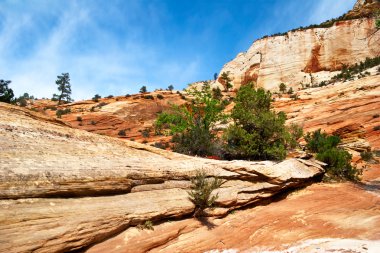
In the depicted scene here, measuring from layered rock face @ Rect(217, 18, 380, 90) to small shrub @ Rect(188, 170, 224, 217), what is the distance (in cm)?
5734

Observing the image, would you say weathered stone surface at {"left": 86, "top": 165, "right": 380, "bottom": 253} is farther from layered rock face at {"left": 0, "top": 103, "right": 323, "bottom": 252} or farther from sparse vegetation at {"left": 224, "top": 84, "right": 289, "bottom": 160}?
sparse vegetation at {"left": 224, "top": 84, "right": 289, "bottom": 160}

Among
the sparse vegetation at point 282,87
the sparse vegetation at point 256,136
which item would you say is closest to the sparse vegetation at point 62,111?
the sparse vegetation at point 256,136

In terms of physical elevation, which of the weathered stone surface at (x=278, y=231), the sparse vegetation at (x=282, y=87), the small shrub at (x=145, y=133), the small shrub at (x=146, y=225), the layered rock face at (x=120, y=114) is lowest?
the weathered stone surface at (x=278, y=231)

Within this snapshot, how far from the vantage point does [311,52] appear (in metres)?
63.7

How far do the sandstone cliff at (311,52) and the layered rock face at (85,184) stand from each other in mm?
56226

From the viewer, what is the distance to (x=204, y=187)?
9242 millimetres

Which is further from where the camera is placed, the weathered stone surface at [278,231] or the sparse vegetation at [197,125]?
the sparse vegetation at [197,125]

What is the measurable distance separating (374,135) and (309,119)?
8401mm

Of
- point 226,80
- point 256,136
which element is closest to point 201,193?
point 256,136

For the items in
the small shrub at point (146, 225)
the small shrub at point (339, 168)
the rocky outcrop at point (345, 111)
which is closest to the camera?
the small shrub at point (146, 225)

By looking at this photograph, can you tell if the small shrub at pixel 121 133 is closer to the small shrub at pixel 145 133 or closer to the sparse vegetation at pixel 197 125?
the small shrub at pixel 145 133

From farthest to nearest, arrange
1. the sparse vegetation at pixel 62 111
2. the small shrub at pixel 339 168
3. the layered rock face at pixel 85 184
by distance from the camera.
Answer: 1. the sparse vegetation at pixel 62 111
2. the small shrub at pixel 339 168
3. the layered rock face at pixel 85 184

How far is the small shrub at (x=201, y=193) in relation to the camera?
898 cm

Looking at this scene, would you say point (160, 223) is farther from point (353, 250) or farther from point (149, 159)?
point (353, 250)
